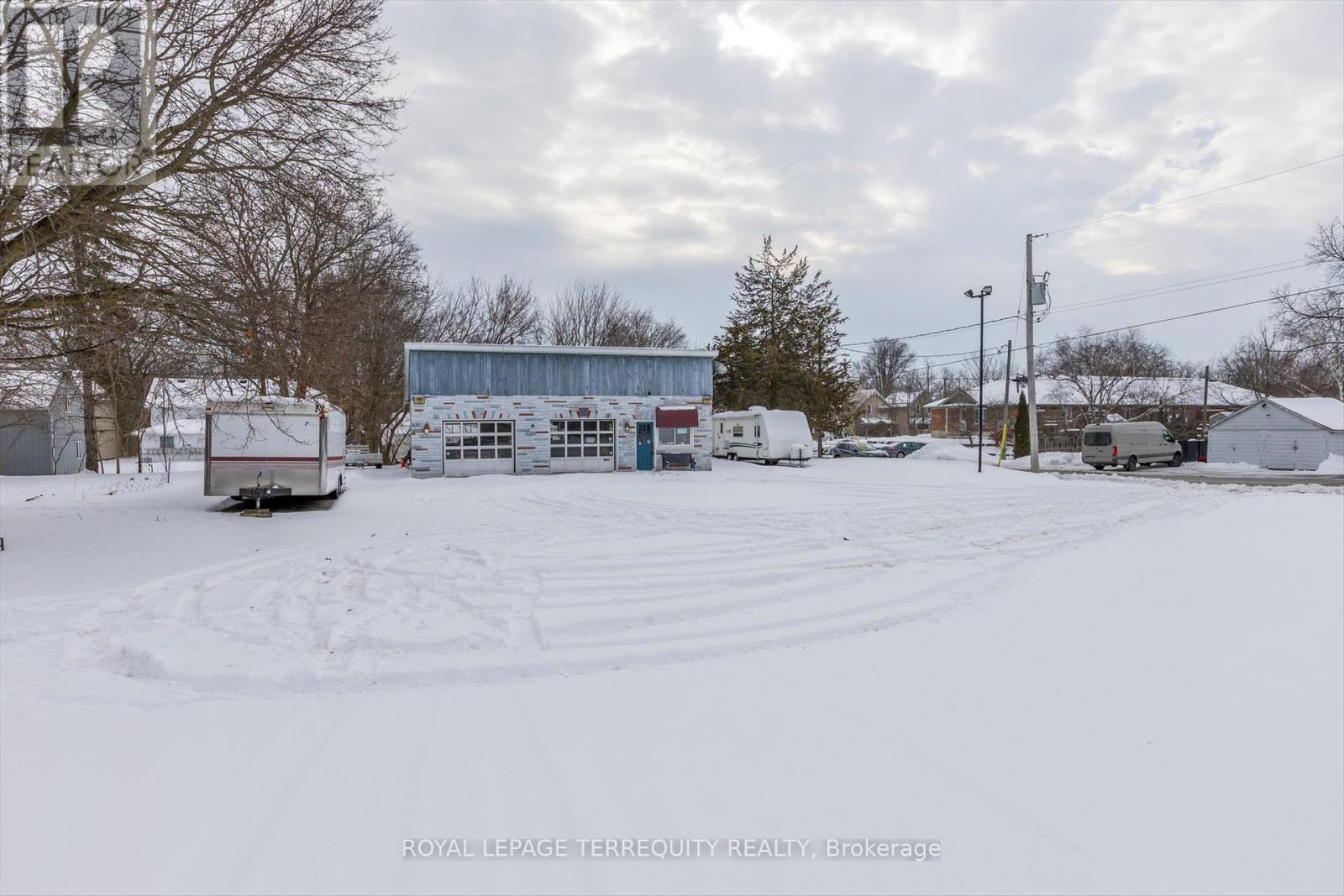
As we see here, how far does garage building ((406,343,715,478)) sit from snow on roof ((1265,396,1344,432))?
2751 cm

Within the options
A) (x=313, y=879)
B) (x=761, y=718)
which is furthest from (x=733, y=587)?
(x=313, y=879)

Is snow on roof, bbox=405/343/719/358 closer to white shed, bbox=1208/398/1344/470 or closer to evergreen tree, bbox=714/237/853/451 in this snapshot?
evergreen tree, bbox=714/237/853/451

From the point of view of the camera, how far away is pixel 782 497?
56.6ft

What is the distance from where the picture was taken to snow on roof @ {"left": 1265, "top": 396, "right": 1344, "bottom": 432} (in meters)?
29.9

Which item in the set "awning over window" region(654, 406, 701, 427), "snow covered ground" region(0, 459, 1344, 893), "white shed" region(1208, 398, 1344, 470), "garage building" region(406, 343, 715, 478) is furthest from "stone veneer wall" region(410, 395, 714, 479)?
"white shed" region(1208, 398, 1344, 470)

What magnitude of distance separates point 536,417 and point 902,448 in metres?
30.7

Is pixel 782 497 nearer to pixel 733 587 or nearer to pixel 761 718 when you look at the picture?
pixel 733 587

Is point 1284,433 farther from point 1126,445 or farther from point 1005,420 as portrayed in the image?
point 1005,420

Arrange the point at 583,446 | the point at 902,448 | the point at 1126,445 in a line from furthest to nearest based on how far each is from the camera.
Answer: the point at 902,448, the point at 1126,445, the point at 583,446

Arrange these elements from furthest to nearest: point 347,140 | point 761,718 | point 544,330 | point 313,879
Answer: point 544,330
point 347,140
point 761,718
point 313,879

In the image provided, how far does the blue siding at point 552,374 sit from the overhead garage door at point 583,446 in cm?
133

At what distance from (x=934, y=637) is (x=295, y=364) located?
10109mm

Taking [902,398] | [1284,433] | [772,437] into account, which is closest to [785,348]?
[772,437]

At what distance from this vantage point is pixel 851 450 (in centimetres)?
4572
